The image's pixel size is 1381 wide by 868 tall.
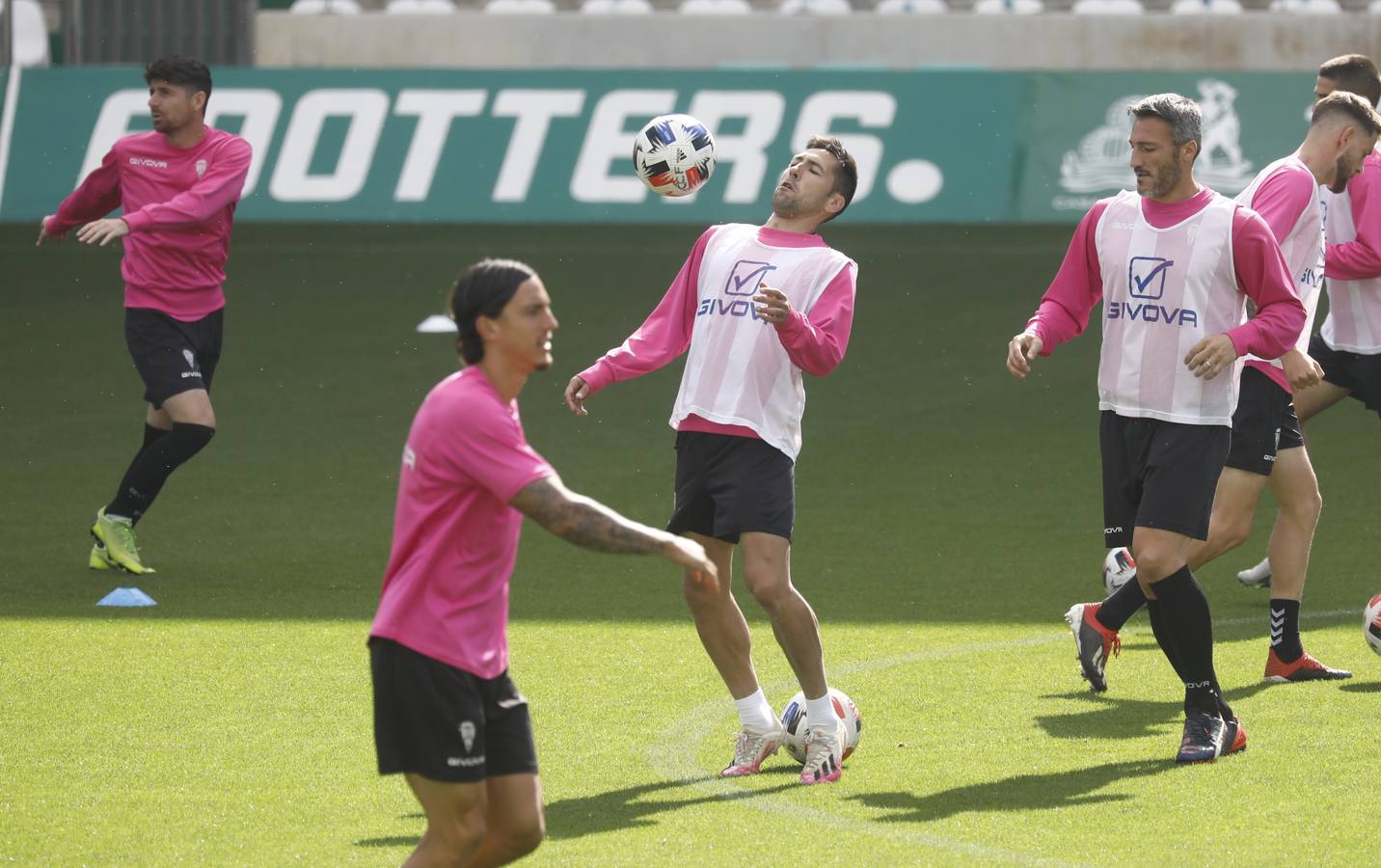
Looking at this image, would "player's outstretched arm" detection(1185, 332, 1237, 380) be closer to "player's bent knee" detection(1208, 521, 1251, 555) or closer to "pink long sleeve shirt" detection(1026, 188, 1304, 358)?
"pink long sleeve shirt" detection(1026, 188, 1304, 358)

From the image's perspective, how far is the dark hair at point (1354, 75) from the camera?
8086 mm

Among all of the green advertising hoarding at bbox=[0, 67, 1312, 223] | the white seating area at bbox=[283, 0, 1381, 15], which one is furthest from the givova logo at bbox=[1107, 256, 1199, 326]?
the white seating area at bbox=[283, 0, 1381, 15]

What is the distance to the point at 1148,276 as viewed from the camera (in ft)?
21.1

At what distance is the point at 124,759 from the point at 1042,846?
2929 millimetres

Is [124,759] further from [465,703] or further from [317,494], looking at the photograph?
[317,494]

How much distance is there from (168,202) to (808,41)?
61.1 ft

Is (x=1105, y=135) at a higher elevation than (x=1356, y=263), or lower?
higher

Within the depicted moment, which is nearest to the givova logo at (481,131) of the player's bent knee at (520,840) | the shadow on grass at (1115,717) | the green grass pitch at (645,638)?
the green grass pitch at (645,638)

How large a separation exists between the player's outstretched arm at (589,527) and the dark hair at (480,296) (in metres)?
0.37

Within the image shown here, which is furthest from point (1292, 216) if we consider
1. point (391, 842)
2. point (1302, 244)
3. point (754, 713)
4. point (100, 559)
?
point (100, 559)

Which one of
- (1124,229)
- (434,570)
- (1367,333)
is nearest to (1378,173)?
(1367,333)

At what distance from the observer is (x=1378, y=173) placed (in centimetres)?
808

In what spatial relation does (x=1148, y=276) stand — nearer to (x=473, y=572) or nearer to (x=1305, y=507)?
(x=1305, y=507)

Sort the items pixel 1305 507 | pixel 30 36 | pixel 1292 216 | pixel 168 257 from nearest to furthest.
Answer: pixel 1292 216 < pixel 1305 507 < pixel 168 257 < pixel 30 36
